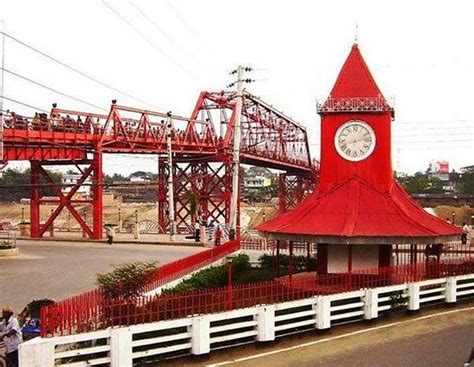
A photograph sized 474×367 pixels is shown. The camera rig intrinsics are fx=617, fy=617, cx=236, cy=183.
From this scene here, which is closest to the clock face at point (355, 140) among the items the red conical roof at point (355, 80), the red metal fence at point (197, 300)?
the red conical roof at point (355, 80)

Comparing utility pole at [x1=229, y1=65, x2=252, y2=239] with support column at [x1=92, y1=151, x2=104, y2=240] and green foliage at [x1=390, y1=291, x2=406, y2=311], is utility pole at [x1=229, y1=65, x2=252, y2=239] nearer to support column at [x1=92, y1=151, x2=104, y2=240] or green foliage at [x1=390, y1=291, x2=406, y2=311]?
support column at [x1=92, y1=151, x2=104, y2=240]

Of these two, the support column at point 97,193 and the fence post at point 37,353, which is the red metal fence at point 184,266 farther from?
the support column at point 97,193

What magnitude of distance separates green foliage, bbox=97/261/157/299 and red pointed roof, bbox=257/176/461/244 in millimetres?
6174

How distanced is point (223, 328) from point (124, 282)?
222cm

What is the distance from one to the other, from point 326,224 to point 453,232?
387 cm

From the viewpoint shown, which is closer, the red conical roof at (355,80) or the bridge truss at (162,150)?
the red conical roof at (355,80)

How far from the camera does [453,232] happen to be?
18266mm

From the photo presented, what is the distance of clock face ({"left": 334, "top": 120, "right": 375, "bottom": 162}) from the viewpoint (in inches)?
778

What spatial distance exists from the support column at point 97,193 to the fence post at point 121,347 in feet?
90.4

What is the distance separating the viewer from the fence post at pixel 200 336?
12039 millimetres

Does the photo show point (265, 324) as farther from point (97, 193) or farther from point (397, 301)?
point (97, 193)

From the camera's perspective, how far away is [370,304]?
15273 mm

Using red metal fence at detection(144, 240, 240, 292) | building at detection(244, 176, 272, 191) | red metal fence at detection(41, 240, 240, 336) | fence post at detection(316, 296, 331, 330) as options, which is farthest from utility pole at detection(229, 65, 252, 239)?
building at detection(244, 176, 272, 191)

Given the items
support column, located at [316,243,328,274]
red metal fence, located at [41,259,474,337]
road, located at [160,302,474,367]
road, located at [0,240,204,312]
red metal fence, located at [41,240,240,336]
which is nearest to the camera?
red metal fence, located at [41,240,240,336]
